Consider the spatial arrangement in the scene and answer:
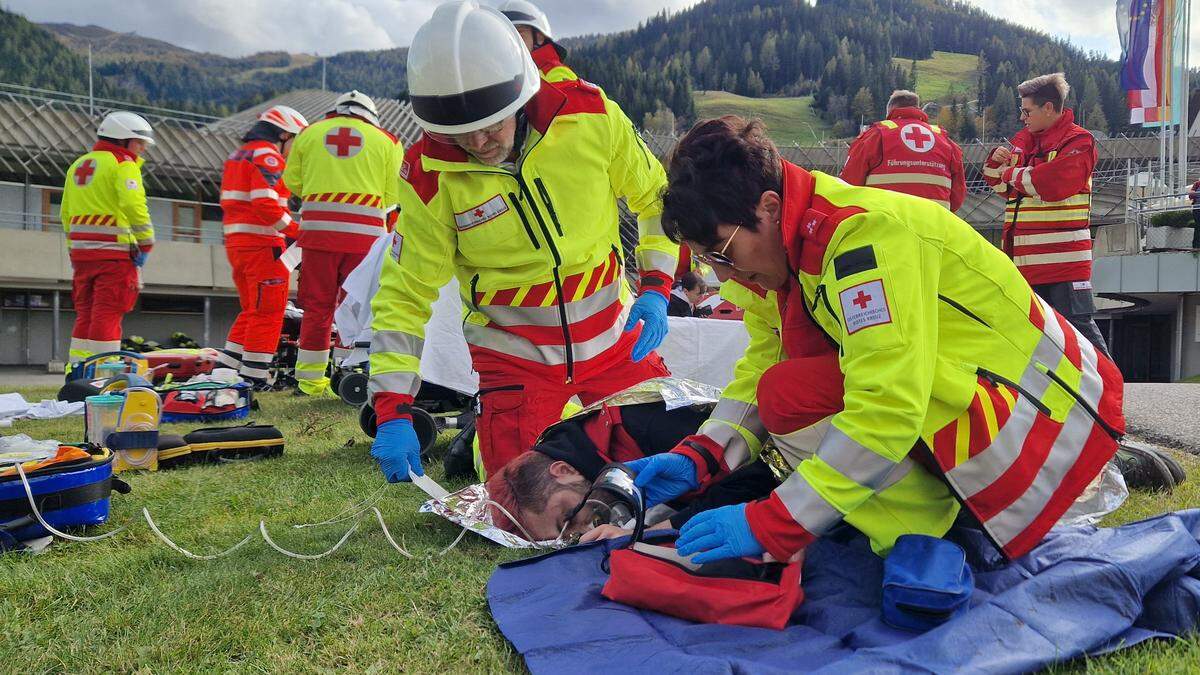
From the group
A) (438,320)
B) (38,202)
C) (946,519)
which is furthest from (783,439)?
(38,202)

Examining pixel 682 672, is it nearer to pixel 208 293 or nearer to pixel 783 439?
pixel 783 439

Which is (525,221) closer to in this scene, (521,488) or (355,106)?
(521,488)

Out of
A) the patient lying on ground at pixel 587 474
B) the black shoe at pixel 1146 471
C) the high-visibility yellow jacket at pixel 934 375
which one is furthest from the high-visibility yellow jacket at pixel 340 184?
the black shoe at pixel 1146 471

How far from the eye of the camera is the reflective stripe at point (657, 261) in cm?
368

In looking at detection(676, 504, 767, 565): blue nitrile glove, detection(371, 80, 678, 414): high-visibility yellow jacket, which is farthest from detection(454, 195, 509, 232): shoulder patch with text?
detection(676, 504, 767, 565): blue nitrile glove

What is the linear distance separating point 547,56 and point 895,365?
2.32m

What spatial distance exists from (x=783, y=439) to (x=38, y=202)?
864 inches

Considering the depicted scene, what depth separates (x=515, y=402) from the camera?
11.0ft

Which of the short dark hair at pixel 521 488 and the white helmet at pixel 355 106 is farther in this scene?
the white helmet at pixel 355 106

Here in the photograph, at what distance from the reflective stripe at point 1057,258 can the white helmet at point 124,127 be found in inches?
283

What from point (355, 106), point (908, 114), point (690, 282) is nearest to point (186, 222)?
point (355, 106)

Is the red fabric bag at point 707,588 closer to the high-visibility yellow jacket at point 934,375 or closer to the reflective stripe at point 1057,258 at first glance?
the high-visibility yellow jacket at point 934,375

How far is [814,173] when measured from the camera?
2027mm

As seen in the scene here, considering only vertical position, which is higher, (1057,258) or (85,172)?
(85,172)
